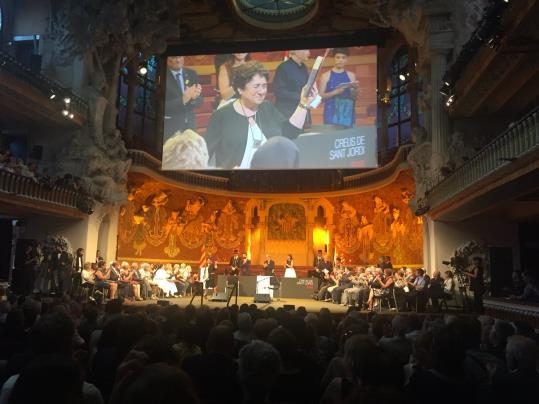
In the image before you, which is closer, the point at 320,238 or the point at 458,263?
the point at 458,263

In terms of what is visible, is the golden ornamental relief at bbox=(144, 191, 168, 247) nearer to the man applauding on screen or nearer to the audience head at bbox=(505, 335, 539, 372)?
the man applauding on screen

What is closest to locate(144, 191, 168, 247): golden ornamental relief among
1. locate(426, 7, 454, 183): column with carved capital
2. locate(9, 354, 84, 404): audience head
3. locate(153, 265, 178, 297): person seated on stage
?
locate(153, 265, 178, 297): person seated on stage

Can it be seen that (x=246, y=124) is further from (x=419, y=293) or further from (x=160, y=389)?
(x=160, y=389)

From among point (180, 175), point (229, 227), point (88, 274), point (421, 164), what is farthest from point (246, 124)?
point (229, 227)

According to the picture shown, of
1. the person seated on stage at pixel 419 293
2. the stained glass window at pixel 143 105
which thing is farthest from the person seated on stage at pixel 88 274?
the person seated on stage at pixel 419 293

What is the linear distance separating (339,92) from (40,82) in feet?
33.1

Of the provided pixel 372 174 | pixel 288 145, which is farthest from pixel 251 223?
pixel 288 145

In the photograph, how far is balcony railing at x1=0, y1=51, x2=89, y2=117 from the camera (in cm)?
1373

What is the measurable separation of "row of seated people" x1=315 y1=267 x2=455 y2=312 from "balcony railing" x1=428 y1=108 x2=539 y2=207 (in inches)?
92.3

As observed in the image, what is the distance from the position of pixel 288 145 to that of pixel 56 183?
26.3ft

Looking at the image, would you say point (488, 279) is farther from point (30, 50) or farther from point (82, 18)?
point (30, 50)

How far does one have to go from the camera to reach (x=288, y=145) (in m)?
16.7

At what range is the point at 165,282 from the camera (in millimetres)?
18547

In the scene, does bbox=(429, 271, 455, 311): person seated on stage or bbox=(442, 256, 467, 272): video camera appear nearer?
bbox=(429, 271, 455, 311): person seated on stage
